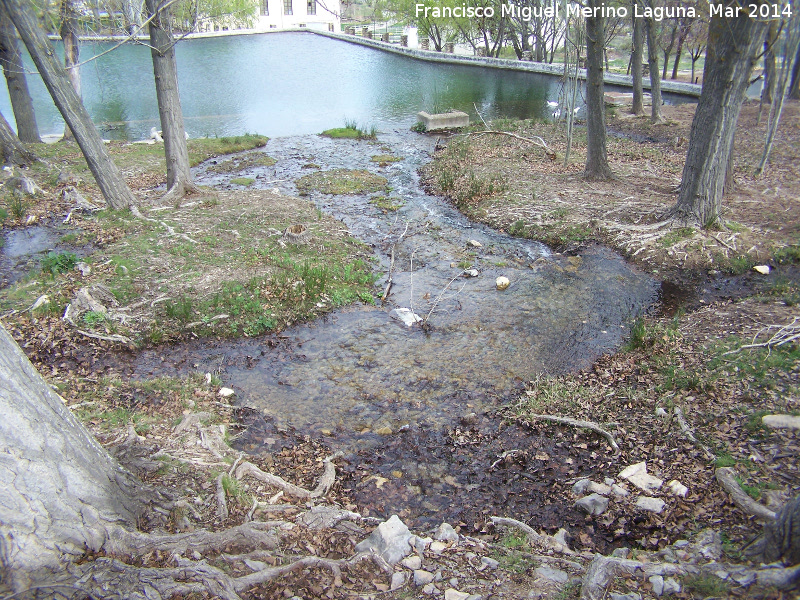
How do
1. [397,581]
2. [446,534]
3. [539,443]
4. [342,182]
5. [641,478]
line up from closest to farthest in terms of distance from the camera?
1. [397,581]
2. [446,534]
3. [641,478]
4. [539,443]
5. [342,182]

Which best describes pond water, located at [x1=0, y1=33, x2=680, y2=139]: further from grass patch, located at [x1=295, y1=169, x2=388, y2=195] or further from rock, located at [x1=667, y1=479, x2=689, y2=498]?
rock, located at [x1=667, y1=479, x2=689, y2=498]

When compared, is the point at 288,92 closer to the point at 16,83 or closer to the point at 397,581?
the point at 16,83

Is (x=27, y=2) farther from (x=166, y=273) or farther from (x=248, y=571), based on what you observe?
(x=248, y=571)

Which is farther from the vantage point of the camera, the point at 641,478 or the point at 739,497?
the point at 641,478

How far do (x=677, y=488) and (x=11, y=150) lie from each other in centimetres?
1521

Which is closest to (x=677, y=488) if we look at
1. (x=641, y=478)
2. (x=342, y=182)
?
(x=641, y=478)

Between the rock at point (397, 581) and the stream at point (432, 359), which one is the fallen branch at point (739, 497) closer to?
the stream at point (432, 359)

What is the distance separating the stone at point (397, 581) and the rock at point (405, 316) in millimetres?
4351

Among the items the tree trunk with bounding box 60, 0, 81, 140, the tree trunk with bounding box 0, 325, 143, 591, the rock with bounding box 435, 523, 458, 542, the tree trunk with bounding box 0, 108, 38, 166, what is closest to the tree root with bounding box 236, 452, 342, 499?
the rock with bounding box 435, 523, 458, 542

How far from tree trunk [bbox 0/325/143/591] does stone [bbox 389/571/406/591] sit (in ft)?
5.40

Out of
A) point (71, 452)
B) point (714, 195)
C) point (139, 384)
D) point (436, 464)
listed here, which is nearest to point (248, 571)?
point (71, 452)

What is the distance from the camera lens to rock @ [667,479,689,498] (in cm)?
401

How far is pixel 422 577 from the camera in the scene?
10.4ft

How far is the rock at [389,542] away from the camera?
332 centimetres
